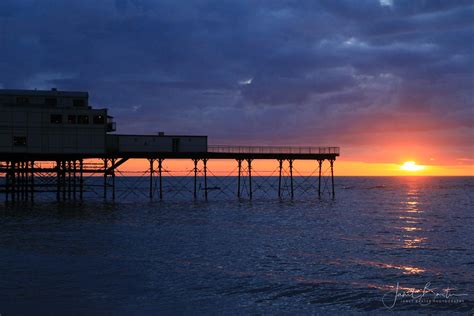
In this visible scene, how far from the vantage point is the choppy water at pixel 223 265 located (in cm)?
1911

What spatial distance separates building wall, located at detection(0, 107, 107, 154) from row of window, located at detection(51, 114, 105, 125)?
0.68 ft

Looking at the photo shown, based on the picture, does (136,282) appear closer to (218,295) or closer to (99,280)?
(99,280)

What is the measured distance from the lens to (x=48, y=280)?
21969 mm

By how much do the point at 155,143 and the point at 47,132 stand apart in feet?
41.0

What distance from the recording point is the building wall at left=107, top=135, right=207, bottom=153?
6159 cm

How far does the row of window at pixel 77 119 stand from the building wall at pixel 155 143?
4.04 metres

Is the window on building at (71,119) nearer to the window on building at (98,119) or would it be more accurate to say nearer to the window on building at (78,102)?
the window on building at (98,119)

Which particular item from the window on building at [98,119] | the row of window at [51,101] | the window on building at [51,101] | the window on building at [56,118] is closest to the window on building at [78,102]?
the row of window at [51,101]

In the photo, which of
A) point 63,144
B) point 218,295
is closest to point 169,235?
point 218,295

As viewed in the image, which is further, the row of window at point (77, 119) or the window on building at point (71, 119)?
the window on building at point (71, 119)

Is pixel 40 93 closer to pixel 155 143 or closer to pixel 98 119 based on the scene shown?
pixel 98 119

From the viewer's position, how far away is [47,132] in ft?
182
